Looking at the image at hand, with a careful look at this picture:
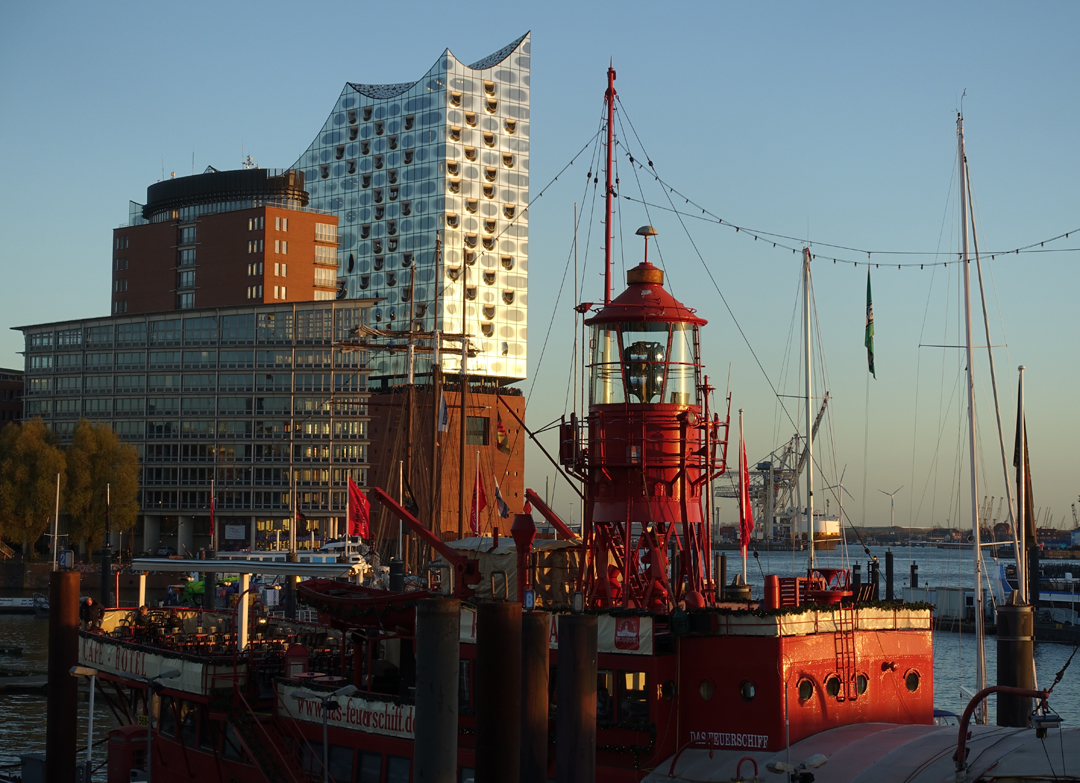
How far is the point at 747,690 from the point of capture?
1992cm

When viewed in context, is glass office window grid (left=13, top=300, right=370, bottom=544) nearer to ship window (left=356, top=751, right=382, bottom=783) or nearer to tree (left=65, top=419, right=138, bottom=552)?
tree (left=65, top=419, right=138, bottom=552)

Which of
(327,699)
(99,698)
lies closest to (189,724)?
(327,699)

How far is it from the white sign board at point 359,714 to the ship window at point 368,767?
534 millimetres

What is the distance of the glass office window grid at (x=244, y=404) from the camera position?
112 metres

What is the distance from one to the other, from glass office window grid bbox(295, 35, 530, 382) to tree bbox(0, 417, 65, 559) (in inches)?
1622

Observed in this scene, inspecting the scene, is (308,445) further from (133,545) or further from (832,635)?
(832,635)

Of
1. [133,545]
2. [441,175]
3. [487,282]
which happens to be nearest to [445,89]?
[441,175]

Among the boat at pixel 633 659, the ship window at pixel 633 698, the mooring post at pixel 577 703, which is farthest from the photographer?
the ship window at pixel 633 698

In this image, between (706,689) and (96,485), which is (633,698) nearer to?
(706,689)

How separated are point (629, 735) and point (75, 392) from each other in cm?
10906

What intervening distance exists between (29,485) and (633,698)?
92430 mm

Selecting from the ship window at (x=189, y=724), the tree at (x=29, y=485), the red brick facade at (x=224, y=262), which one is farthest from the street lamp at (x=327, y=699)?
the red brick facade at (x=224, y=262)

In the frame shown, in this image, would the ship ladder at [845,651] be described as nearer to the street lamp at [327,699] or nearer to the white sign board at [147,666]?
the street lamp at [327,699]

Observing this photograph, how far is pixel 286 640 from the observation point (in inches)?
1200
